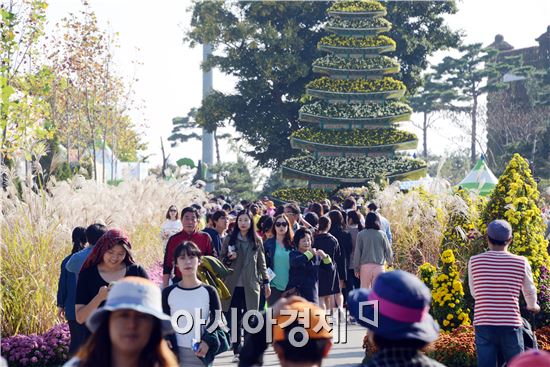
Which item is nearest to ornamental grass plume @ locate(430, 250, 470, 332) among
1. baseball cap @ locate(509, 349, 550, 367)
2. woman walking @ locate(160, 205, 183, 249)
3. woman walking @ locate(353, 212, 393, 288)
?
woman walking @ locate(353, 212, 393, 288)

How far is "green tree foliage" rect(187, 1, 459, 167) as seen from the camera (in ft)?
170

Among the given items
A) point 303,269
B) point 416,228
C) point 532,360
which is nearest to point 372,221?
point 303,269

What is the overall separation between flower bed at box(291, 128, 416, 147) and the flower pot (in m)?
1.21

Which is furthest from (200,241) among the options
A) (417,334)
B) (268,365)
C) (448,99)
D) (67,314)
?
(448,99)

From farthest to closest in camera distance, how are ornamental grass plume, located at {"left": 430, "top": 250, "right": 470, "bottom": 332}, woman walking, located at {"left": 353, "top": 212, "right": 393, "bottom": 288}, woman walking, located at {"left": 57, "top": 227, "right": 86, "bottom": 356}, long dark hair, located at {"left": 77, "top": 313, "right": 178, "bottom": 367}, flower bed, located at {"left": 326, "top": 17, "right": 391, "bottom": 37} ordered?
flower bed, located at {"left": 326, "top": 17, "right": 391, "bottom": 37}, woman walking, located at {"left": 353, "top": 212, "right": 393, "bottom": 288}, ornamental grass plume, located at {"left": 430, "top": 250, "right": 470, "bottom": 332}, woman walking, located at {"left": 57, "top": 227, "right": 86, "bottom": 356}, long dark hair, located at {"left": 77, "top": 313, "right": 178, "bottom": 367}

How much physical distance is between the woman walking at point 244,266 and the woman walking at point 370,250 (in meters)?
2.98

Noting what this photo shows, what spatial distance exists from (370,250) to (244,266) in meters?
3.31

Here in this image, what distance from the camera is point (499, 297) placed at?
30.4 ft

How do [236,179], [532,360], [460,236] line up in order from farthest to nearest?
[236,179]
[460,236]
[532,360]

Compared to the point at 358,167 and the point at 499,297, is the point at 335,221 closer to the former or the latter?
the point at 499,297

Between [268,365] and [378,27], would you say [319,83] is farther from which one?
[268,365]

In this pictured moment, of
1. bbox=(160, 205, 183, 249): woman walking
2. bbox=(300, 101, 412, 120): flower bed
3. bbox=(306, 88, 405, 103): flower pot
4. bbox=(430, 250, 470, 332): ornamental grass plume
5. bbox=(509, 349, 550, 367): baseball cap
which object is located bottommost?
bbox=(430, 250, 470, 332): ornamental grass plume

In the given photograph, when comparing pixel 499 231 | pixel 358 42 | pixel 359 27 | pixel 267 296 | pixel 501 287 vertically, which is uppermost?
pixel 359 27

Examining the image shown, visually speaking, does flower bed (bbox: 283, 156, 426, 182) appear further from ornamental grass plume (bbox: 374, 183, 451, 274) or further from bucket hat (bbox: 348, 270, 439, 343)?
bucket hat (bbox: 348, 270, 439, 343)
